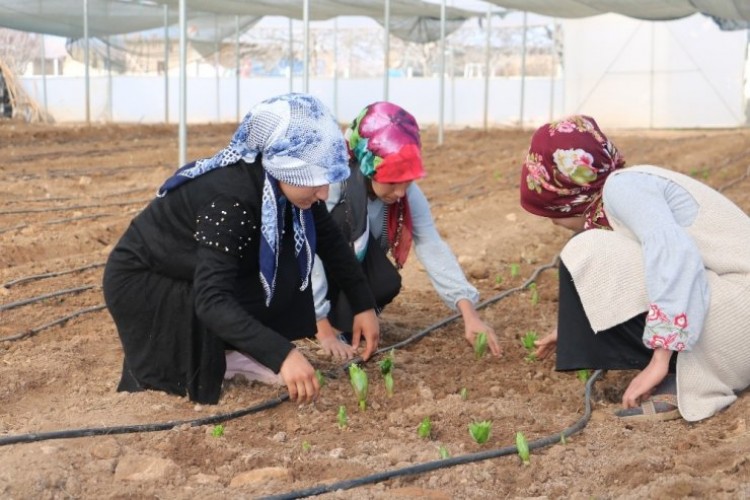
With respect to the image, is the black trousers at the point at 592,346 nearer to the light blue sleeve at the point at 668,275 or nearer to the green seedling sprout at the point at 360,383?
the light blue sleeve at the point at 668,275

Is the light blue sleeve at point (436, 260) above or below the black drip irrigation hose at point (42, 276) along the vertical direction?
above

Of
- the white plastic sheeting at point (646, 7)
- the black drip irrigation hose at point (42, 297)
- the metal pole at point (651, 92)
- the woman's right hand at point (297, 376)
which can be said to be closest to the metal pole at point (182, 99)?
the black drip irrigation hose at point (42, 297)

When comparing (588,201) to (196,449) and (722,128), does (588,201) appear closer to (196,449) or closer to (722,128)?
(196,449)

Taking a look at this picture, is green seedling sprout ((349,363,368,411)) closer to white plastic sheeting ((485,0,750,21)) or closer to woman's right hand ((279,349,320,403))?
woman's right hand ((279,349,320,403))

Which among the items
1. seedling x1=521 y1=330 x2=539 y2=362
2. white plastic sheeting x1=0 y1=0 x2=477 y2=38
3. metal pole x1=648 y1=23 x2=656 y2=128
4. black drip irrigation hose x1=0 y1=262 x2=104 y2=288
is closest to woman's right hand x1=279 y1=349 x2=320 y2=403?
seedling x1=521 y1=330 x2=539 y2=362

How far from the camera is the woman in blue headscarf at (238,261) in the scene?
279 cm

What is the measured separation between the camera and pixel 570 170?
3.08 meters

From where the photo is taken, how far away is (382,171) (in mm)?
3574

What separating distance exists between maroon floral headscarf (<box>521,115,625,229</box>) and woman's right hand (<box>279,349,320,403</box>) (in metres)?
0.99

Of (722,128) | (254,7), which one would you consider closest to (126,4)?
(254,7)

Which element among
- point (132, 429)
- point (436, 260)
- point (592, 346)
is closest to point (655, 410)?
point (592, 346)

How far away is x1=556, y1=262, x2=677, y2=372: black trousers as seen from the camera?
3078mm

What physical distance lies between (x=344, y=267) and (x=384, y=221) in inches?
24.3

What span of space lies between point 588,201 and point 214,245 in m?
1.21
